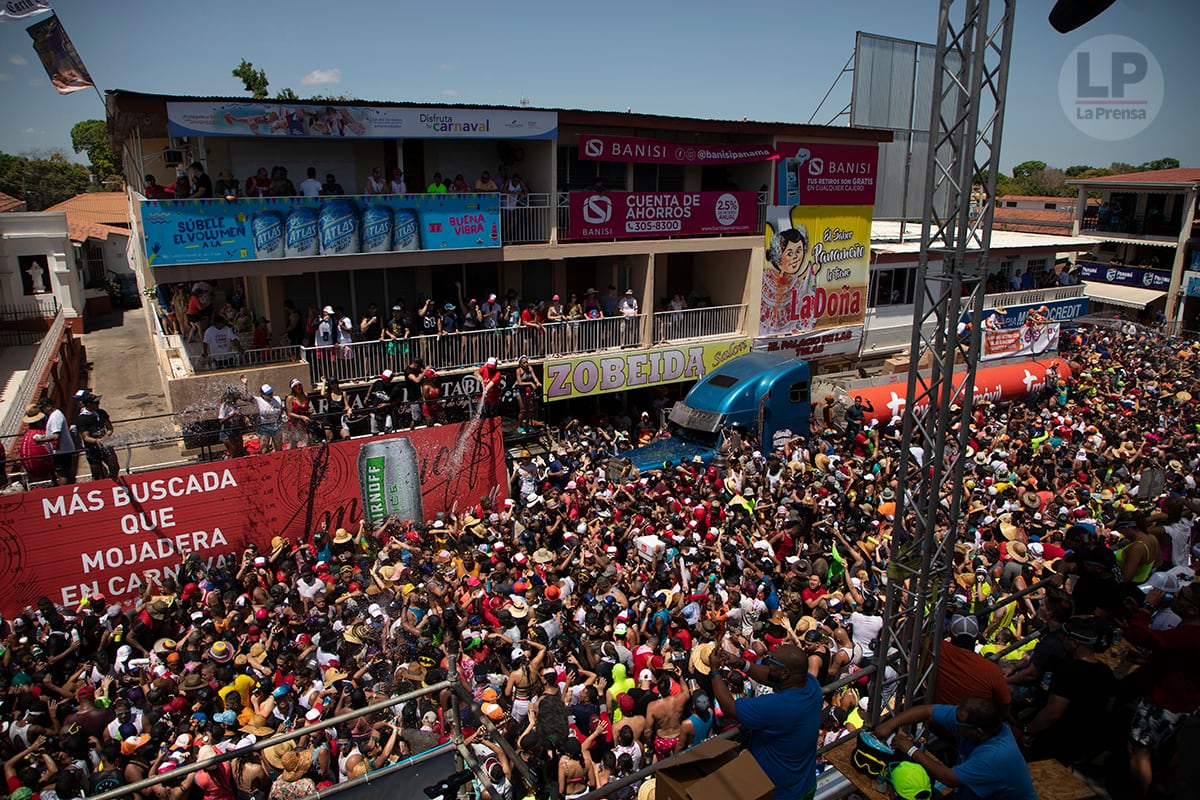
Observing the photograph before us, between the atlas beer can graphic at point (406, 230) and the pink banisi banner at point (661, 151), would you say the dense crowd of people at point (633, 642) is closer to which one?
the atlas beer can graphic at point (406, 230)

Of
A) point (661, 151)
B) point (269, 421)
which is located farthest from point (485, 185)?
point (269, 421)

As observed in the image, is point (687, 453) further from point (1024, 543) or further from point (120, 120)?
point (120, 120)

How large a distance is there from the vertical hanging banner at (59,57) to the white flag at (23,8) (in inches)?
12.3

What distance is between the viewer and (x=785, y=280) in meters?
21.5

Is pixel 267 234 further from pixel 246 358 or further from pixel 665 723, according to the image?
pixel 665 723

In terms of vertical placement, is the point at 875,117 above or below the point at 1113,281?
above

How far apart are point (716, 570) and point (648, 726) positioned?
3855 mm

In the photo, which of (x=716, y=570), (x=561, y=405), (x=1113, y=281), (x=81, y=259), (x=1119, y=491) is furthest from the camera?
(x=1113, y=281)

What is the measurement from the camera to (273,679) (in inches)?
345

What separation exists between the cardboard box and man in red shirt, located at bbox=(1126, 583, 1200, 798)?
2530 millimetres

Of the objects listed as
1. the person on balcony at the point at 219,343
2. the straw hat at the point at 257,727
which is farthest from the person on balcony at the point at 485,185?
the straw hat at the point at 257,727

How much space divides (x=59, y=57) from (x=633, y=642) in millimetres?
18536

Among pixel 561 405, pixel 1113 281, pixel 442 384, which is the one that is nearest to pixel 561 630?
pixel 442 384

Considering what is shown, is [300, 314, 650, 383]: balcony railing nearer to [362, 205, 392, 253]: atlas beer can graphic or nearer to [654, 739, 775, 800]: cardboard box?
[362, 205, 392, 253]: atlas beer can graphic
